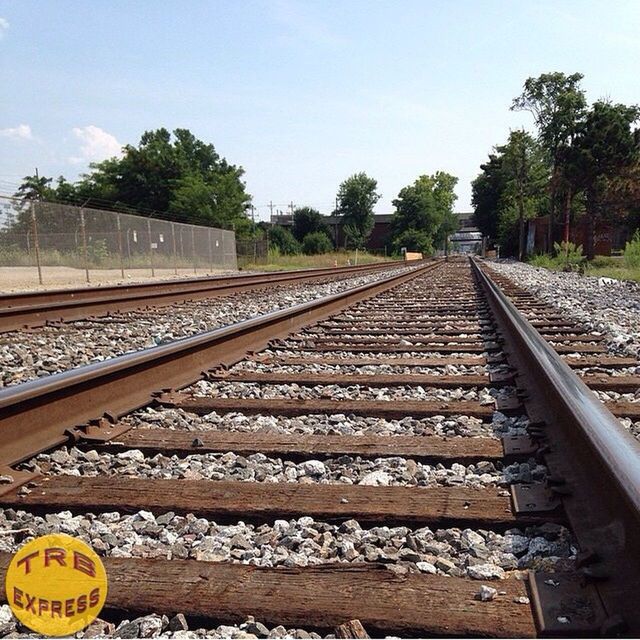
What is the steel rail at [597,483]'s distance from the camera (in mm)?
1351

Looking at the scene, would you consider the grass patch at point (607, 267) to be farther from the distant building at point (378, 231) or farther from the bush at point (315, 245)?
the distant building at point (378, 231)

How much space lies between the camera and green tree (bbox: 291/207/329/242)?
81.2m

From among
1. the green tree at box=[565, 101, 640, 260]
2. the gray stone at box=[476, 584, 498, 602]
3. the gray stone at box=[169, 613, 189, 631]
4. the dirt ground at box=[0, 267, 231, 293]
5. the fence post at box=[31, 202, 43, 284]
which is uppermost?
the green tree at box=[565, 101, 640, 260]

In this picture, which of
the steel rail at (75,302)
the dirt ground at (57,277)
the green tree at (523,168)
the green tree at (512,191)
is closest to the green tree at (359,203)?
the green tree at (512,191)

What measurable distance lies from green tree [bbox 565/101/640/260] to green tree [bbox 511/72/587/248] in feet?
3.15

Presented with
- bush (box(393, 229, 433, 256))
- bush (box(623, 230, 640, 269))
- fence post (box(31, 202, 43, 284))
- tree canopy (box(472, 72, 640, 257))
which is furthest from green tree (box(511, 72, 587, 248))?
bush (box(393, 229, 433, 256))

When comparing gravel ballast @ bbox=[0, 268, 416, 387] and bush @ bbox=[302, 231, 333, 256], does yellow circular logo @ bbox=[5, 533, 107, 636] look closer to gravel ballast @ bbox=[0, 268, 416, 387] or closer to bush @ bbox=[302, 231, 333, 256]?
gravel ballast @ bbox=[0, 268, 416, 387]

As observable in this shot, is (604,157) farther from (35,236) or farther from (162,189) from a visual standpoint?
(162,189)

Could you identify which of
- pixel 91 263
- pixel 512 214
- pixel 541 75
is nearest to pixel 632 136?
pixel 541 75

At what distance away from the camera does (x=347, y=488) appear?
208 cm

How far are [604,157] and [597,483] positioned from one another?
115 feet

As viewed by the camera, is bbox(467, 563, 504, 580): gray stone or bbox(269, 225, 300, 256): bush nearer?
bbox(467, 563, 504, 580): gray stone

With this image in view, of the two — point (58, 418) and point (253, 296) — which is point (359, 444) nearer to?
point (58, 418)

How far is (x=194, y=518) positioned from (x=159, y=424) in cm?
115
